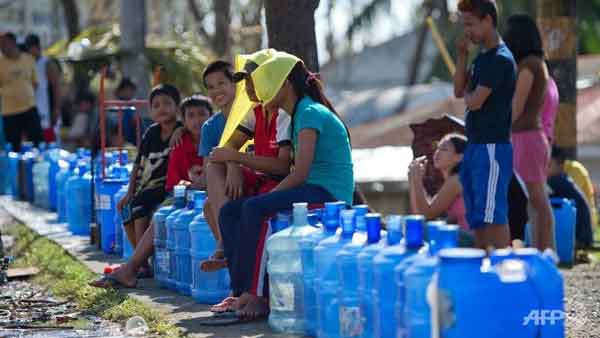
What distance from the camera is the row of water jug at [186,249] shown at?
27.5 feet

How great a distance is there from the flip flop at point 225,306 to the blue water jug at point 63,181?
19.0ft

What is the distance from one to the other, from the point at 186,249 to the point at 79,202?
404 centimetres

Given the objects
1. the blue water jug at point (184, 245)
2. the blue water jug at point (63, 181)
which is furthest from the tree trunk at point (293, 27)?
the blue water jug at point (63, 181)

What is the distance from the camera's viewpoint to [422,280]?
18.1 ft

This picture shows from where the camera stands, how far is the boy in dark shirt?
1257cm

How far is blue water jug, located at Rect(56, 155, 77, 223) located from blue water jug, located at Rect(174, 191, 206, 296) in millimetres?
4575

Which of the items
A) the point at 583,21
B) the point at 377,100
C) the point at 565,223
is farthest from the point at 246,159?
the point at 583,21

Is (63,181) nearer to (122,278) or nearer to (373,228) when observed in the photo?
(122,278)

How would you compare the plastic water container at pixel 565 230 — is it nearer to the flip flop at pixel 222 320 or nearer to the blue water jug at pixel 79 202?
the blue water jug at pixel 79 202

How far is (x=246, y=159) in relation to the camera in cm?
770

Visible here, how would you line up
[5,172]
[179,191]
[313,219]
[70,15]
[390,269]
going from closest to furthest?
[390,269] → [313,219] → [179,191] → [5,172] → [70,15]

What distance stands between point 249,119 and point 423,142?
8.32 feet

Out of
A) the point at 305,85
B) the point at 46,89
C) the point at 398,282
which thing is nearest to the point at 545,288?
the point at 398,282

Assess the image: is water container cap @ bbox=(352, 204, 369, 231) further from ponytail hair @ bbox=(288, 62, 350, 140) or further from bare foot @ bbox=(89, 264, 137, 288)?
bare foot @ bbox=(89, 264, 137, 288)
